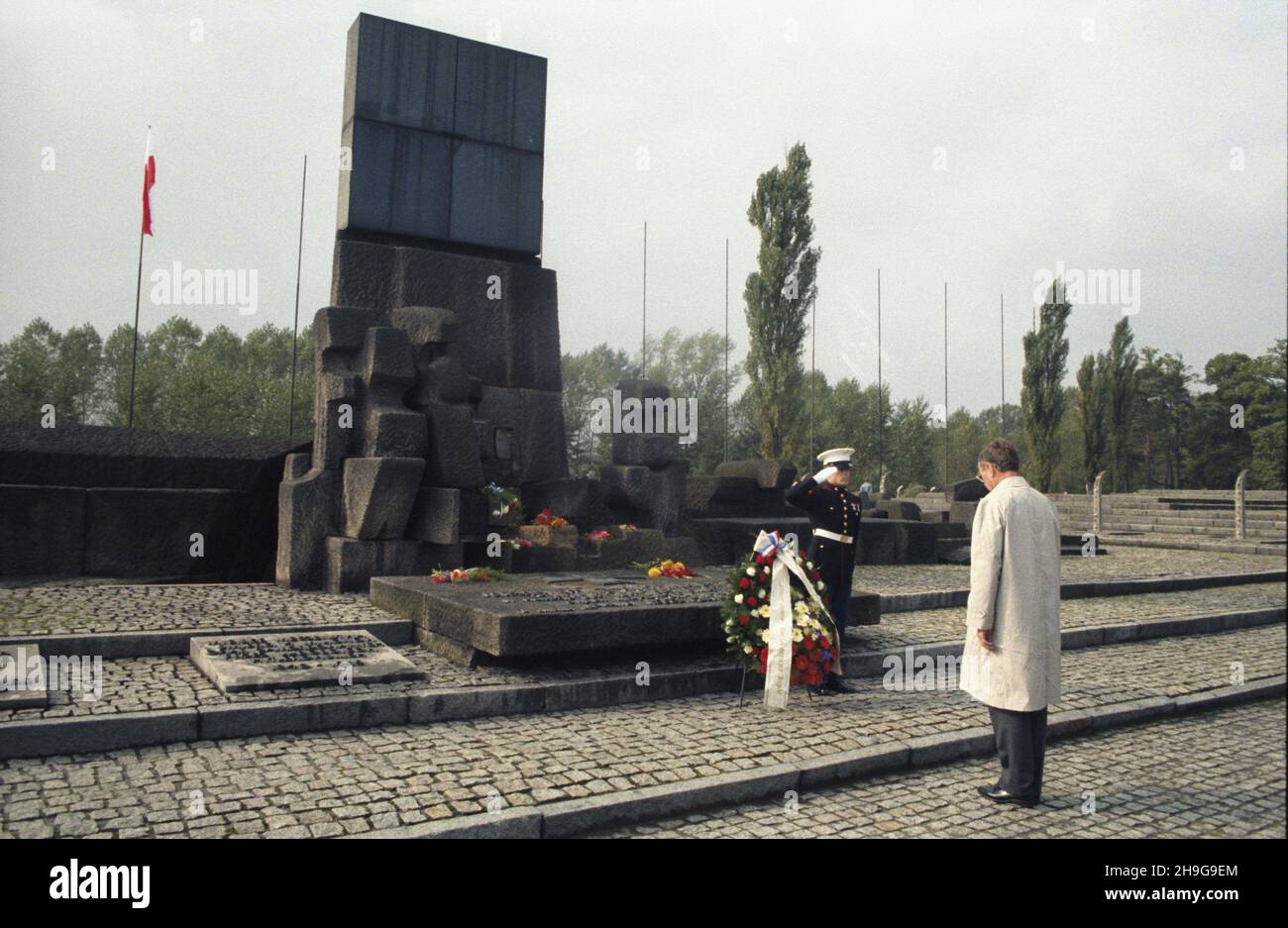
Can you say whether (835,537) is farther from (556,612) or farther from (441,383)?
(441,383)

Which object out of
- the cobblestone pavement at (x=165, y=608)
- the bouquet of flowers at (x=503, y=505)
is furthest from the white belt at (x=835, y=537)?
the bouquet of flowers at (x=503, y=505)

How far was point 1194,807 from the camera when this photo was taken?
457 centimetres

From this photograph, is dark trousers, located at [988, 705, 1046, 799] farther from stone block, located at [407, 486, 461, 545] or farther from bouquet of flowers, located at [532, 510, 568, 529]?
bouquet of flowers, located at [532, 510, 568, 529]

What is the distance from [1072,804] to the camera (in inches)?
181

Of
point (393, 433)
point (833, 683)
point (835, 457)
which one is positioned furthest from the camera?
point (393, 433)

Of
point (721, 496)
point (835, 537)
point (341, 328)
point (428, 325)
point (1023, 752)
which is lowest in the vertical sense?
point (1023, 752)

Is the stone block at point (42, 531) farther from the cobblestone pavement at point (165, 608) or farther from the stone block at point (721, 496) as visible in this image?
the stone block at point (721, 496)

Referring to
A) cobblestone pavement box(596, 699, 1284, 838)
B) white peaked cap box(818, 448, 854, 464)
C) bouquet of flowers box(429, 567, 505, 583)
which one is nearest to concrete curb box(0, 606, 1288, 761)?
cobblestone pavement box(596, 699, 1284, 838)

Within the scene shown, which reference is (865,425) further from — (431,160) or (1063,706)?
(1063,706)

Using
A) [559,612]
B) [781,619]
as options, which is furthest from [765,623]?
[559,612]

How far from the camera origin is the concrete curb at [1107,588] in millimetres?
10805

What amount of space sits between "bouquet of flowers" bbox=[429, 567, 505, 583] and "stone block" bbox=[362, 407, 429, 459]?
1706 mm

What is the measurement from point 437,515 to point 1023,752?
20.7 ft

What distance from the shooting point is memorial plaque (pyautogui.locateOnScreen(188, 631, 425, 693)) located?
218 inches
